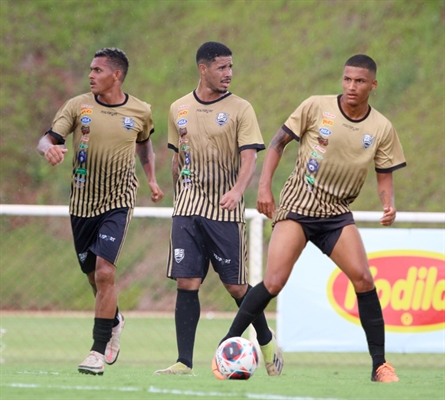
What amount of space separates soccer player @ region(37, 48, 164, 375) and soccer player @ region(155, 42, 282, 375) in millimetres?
384

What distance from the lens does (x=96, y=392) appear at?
570 centimetres

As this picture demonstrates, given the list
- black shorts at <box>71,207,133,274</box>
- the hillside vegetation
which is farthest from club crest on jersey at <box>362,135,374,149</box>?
the hillside vegetation

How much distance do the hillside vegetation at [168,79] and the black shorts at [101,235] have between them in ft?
33.0

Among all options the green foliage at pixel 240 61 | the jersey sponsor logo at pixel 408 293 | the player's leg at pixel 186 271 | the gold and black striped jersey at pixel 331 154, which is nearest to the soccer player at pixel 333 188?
the gold and black striped jersey at pixel 331 154

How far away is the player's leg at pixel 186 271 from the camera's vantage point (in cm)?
774

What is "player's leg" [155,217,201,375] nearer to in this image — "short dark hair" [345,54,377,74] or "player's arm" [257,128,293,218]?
"player's arm" [257,128,293,218]

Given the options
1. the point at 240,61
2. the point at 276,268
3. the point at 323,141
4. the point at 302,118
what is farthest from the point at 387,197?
the point at 240,61

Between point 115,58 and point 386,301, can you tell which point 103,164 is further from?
point 386,301

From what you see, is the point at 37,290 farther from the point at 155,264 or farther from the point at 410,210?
the point at 410,210

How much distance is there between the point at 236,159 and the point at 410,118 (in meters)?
13.5

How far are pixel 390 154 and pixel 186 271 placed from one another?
1754 millimetres

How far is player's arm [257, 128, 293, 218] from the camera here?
7.15 m

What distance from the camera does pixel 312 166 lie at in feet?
23.8

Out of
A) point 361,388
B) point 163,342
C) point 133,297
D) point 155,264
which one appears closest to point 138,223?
point 155,264
